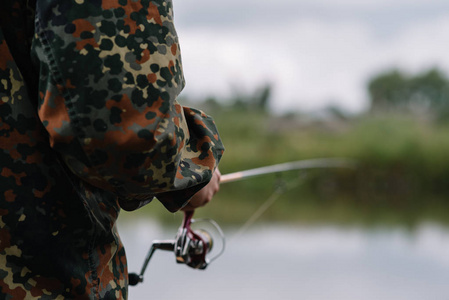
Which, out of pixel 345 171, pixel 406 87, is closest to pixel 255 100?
pixel 345 171

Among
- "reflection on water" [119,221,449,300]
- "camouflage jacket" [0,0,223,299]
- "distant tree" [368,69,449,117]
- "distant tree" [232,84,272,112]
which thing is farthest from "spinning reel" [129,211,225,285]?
"distant tree" [368,69,449,117]

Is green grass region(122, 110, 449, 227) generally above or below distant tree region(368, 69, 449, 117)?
above

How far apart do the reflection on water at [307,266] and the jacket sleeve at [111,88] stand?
12.7ft

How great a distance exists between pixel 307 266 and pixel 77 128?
5.37 meters

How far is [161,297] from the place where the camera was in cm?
438

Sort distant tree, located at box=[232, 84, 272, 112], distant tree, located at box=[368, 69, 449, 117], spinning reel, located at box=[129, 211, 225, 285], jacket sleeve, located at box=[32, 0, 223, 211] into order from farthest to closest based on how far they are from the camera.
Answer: distant tree, located at box=[368, 69, 449, 117] < distant tree, located at box=[232, 84, 272, 112] < spinning reel, located at box=[129, 211, 225, 285] < jacket sleeve, located at box=[32, 0, 223, 211]

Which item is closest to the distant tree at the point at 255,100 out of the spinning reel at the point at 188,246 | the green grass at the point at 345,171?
the green grass at the point at 345,171

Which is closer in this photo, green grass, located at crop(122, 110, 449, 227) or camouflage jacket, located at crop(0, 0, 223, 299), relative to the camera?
camouflage jacket, located at crop(0, 0, 223, 299)

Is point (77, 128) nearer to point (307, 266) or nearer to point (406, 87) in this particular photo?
point (307, 266)

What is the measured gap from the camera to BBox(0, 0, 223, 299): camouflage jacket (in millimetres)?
505

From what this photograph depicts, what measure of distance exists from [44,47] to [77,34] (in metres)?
0.03

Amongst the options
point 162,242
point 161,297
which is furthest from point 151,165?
point 161,297

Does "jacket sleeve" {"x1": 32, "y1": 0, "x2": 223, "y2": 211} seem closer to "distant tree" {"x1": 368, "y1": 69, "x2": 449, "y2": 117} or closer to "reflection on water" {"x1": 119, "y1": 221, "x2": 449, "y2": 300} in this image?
"reflection on water" {"x1": 119, "y1": 221, "x2": 449, "y2": 300}

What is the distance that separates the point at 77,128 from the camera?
1.67 ft
